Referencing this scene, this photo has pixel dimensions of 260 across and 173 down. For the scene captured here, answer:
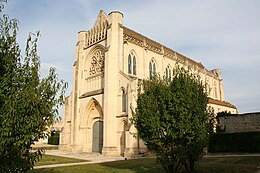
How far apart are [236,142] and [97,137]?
1619 cm

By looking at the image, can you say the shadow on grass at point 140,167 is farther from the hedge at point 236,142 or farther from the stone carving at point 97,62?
the stone carving at point 97,62

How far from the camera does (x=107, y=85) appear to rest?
27.3 metres

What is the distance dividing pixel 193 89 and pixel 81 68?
25.0 m

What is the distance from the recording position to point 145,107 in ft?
36.2

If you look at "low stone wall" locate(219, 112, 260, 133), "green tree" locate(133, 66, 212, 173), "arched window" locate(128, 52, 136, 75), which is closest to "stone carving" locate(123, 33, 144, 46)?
"arched window" locate(128, 52, 136, 75)

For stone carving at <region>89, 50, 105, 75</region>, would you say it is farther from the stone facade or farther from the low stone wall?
the low stone wall

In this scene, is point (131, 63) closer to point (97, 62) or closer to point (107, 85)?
point (97, 62)

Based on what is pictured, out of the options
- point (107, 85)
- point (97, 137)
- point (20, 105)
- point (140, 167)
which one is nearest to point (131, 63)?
point (107, 85)

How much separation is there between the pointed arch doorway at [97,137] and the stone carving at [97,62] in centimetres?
704

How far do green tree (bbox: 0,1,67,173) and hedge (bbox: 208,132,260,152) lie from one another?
2010cm

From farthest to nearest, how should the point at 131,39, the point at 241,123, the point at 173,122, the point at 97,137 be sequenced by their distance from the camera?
1. the point at 131,39
2. the point at 97,137
3. the point at 241,123
4. the point at 173,122

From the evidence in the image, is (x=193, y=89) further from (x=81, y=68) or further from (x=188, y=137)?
(x=81, y=68)

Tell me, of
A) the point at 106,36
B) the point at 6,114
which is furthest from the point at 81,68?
the point at 6,114

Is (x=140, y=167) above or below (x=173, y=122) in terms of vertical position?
below
